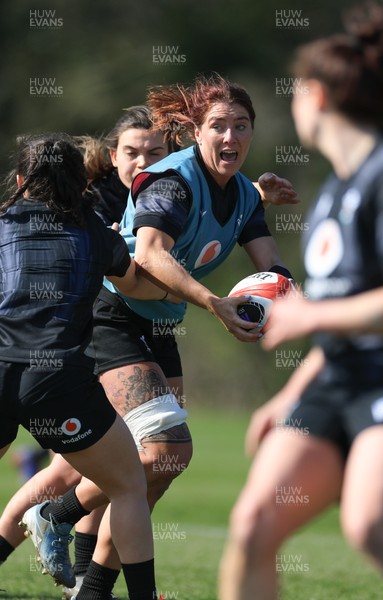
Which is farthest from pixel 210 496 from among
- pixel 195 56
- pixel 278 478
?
pixel 195 56

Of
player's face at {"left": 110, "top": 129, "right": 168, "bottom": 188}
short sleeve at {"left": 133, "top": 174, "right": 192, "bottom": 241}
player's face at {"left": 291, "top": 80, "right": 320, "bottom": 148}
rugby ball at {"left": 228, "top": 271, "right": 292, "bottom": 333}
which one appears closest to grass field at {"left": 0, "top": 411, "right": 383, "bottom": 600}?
rugby ball at {"left": 228, "top": 271, "right": 292, "bottom": 333}

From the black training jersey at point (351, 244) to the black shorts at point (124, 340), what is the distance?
2.09 metres

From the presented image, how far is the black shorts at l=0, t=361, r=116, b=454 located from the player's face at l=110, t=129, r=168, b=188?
206cm

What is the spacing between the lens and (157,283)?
16.6 ft

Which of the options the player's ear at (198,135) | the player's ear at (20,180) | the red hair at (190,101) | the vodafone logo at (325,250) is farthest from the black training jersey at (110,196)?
the vodafone logo at (325,250)

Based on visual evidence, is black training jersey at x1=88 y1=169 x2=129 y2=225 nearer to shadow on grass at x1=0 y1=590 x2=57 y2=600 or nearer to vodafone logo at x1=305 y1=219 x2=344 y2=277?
shadow on grass at x1=0 y1=590 x2=57 y2=600

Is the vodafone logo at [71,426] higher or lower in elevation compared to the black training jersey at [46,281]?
lower

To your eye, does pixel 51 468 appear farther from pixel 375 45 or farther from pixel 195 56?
pixel 195 56

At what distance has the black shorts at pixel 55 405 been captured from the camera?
14.7 ft

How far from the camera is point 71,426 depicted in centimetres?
450

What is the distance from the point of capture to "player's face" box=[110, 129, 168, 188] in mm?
6371

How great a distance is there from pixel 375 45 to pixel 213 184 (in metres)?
2.21

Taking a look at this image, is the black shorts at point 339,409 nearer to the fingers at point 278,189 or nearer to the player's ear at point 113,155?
the fingers at point 278,189

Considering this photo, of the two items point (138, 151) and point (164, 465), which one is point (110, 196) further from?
point (164, 465)
